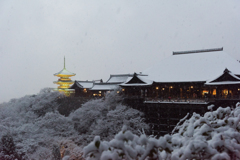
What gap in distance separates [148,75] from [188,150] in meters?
22.7

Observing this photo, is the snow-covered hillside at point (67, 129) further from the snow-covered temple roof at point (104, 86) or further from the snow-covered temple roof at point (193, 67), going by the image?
the snow-covered temple roof at point (193, 67)

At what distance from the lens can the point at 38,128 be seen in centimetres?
2198

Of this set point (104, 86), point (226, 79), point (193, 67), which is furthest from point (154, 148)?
point (104, 86)

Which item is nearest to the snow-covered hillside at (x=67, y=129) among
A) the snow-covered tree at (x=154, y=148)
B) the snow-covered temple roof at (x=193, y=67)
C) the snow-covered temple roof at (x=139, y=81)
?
the snow-covered temple roof at (x=139, y=81)

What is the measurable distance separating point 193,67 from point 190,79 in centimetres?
250

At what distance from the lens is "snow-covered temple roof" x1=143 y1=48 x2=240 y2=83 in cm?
2189

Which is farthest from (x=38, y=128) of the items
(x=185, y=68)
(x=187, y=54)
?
(x=187, y=54)

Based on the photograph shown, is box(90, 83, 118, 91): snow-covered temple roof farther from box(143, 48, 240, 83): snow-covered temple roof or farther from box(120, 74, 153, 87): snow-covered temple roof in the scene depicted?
box(143, 48, 240, 83): snow-covered temple roof

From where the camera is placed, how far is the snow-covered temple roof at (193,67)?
862 inches

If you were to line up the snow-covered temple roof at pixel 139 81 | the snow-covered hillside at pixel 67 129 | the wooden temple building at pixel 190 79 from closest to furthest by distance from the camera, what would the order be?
the snow-covered hillside at pixel 67 129 → the wooden temple building at pixel 190 79 → the snow-covered temple roof at pixel 139 81

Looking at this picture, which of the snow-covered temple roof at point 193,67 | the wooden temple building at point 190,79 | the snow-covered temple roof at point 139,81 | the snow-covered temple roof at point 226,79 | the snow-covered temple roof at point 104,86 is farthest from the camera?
the snow-covered temple roof at point 104,86

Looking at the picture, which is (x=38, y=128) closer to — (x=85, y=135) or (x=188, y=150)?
(x=85, y=135)

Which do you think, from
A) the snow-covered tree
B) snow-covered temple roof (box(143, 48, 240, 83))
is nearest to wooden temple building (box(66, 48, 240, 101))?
snow-covered temple roof (box(143, 48, 240, 83))

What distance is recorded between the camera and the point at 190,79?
21.9 m
